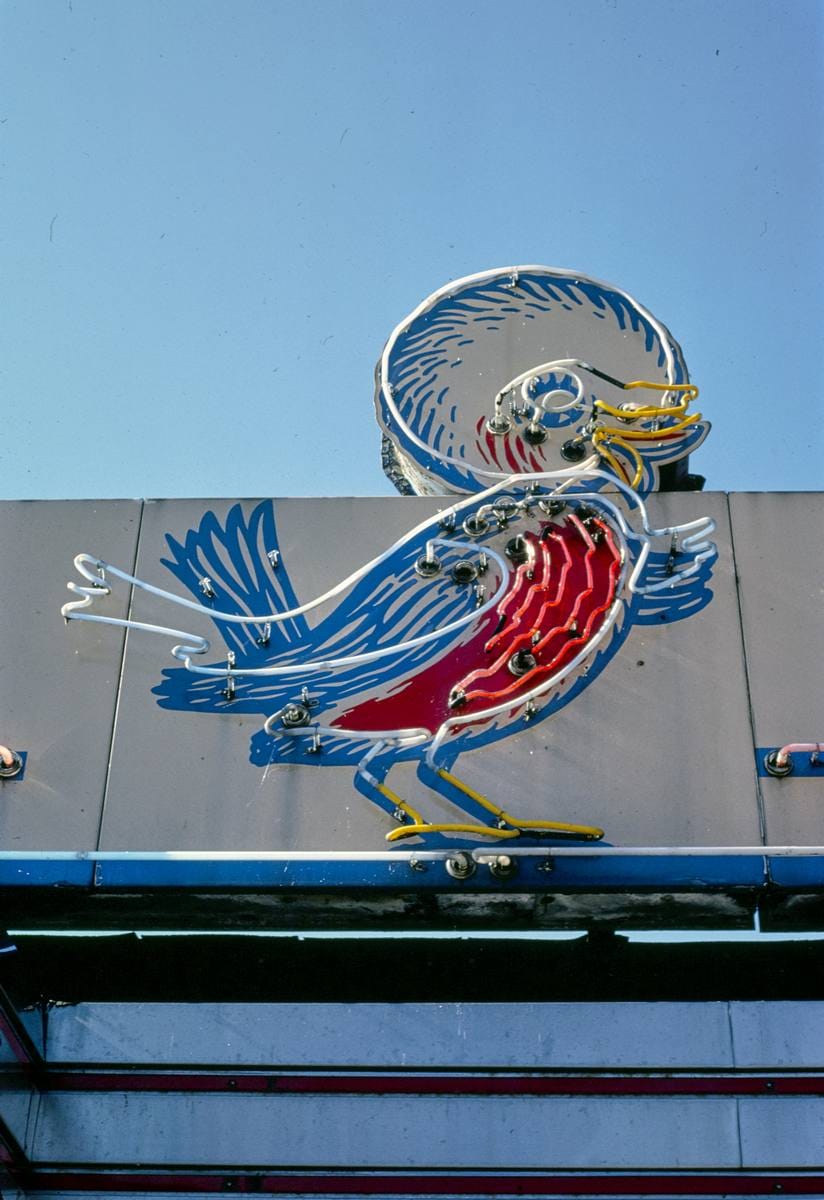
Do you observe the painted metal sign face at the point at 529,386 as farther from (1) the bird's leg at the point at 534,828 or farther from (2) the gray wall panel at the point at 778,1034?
(2) the gray wall panel at the point at 778,1034

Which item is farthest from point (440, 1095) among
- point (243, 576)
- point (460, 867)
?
point (243, 576)

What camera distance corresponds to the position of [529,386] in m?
6.80

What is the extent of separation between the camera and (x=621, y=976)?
228 inches

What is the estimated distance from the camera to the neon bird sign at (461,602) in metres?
5.84

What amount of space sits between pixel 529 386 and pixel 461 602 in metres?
1.22

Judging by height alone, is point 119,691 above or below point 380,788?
above

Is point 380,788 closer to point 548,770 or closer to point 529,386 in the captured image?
point 548,770

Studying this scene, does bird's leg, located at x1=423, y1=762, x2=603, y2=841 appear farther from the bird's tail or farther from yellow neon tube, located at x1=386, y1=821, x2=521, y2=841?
the bird's tail

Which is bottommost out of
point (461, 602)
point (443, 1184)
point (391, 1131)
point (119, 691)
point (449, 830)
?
point (443, 1184)

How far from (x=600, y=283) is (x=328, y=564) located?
2060mm

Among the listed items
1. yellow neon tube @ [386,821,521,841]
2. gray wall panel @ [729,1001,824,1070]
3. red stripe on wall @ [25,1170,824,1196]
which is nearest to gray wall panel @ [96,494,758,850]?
yellow neon tube @ [386,821,521,841]

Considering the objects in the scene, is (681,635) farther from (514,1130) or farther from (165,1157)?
(165,1157)

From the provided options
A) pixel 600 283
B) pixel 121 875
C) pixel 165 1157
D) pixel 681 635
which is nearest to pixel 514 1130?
pixel 165 1157

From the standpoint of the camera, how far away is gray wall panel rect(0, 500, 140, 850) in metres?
5.77
